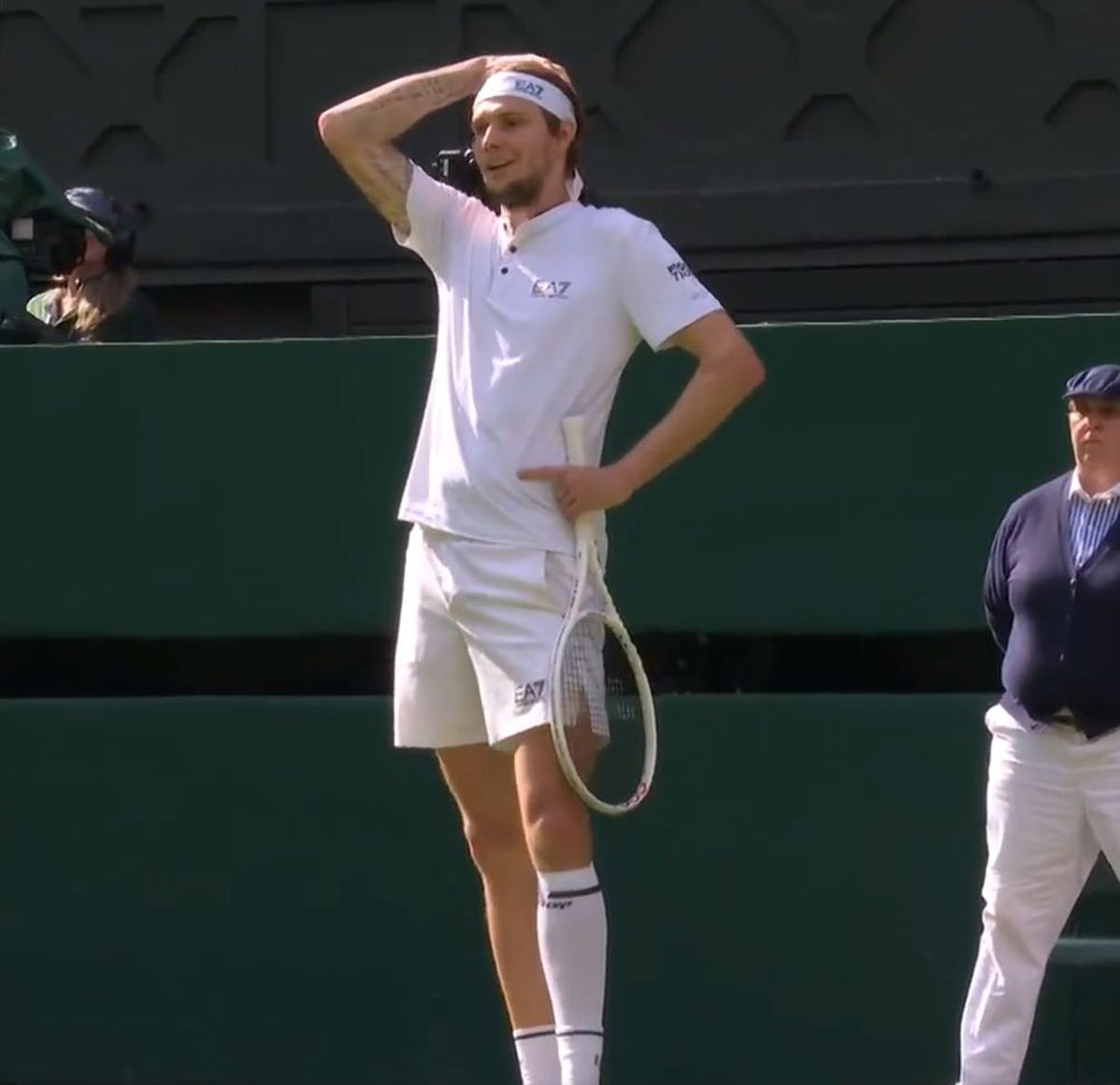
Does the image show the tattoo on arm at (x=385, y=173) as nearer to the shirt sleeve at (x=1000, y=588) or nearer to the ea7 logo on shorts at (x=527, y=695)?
the ea7 logo on shorts at (x=527, y=695)

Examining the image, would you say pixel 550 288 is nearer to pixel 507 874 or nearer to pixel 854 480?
pixel 507 874

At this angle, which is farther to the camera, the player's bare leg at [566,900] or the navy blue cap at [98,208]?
the navy blue cap at [98,208]

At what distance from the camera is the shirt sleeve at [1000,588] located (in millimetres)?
6414

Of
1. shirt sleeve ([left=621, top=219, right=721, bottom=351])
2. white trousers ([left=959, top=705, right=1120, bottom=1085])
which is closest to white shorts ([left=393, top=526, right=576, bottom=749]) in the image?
shirt sleeve ([left=621, top=219, right=721, bottom=351])

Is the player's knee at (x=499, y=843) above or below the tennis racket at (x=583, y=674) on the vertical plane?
below

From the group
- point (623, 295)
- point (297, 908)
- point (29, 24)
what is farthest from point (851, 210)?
point (623, 295)

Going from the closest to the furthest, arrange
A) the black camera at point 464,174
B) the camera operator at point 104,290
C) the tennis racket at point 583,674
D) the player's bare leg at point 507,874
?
the tennis racket at point 583,674 < the player's bare leg at point 507,874 < the black camera at point 464,174 < the camera operator at point 104,290

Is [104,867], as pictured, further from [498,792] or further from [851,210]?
[851,210]

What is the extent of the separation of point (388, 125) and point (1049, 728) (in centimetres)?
198

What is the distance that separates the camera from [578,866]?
5.27 m

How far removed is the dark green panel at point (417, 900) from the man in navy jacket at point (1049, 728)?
2.09 ft

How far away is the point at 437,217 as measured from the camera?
5.60 metres

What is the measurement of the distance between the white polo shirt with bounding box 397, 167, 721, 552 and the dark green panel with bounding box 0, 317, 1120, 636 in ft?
5.70

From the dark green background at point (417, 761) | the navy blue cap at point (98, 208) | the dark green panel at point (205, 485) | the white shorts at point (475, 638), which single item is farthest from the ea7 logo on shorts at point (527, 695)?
the navy blue cap at point (98, 208)
